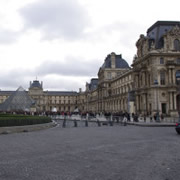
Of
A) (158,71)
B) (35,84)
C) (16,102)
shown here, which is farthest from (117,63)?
(35,84)

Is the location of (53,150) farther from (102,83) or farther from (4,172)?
(102,83)

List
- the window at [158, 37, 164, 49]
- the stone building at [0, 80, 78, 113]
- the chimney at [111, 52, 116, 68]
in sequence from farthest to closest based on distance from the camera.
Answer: the stone building at [0, 80, 78, 113] → the chimney at [111, 52, 116, 68] → the window at [158, 37, 164, 49]

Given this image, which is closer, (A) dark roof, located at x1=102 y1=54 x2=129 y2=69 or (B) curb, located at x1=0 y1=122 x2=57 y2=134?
(B) curb, located at x1=0 y1=122 x2=57 y2=134

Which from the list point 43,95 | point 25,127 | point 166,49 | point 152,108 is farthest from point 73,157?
point 43,95

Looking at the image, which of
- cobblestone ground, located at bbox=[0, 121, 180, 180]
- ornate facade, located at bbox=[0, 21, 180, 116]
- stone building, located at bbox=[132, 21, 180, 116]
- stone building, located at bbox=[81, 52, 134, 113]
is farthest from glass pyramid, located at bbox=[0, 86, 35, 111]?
cobblestone ground, located at bbox=[0, 121, 180, 180]

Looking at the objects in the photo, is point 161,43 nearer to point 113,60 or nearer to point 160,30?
point 160,30

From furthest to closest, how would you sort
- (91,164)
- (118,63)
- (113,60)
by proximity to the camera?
(118,63)
(113,60)
(91,164)

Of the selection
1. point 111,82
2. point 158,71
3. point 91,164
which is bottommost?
point 91,164

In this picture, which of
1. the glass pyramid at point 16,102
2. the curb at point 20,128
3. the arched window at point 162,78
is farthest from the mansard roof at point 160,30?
the curb at point 20,128

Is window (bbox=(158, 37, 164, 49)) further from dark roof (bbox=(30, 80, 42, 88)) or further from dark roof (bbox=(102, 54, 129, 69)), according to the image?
dark roof (bbox=(30, 80, 42, 88))

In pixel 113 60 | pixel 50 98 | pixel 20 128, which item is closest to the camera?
pixel 20 128

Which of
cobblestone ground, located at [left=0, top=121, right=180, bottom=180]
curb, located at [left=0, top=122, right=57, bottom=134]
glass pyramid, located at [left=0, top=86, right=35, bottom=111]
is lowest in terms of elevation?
cobblestone ground, located at [left=0, top=121, right=180, bottom=180]

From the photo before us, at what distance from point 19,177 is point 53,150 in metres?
4.44

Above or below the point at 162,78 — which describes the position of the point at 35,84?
above
